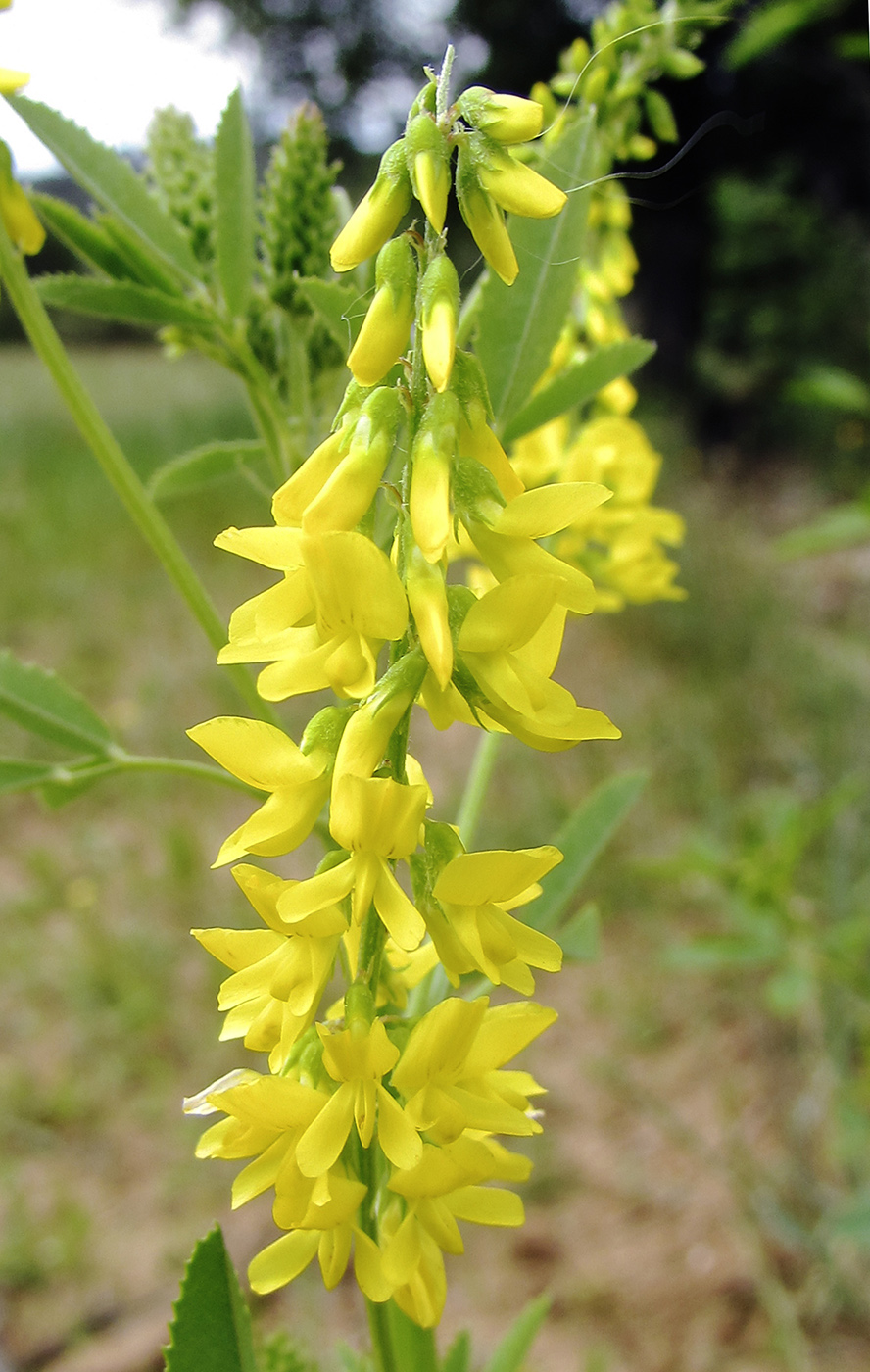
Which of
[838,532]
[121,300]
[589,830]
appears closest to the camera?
[121,300]

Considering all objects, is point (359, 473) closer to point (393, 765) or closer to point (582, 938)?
point (393, 765)

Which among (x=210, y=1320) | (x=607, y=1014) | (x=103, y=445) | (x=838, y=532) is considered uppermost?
(x=103, y=445)

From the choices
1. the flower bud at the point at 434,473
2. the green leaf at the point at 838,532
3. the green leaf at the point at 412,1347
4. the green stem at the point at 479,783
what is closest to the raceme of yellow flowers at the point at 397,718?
the flower bud at the point at 434,473

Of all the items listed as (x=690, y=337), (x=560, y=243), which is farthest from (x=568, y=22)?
(x=560, y=243)

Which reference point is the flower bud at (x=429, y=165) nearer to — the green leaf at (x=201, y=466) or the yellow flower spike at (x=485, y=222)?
the yellow flower spike at (x=485, y=222)

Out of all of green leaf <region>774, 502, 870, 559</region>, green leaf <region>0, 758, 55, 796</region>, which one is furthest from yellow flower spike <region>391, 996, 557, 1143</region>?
green leaf <region>774, 502, 870, 559</region>

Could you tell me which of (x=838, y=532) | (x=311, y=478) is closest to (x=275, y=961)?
(x=311, y=478)

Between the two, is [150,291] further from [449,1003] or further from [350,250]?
[449,1003]

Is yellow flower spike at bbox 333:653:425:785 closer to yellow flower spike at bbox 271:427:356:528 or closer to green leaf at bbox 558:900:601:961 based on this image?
yellow flower spike at bbox 271:427:356:528
